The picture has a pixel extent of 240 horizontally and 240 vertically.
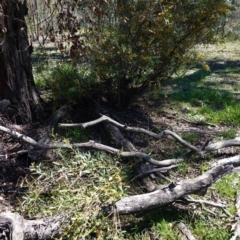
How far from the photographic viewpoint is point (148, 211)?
3346 millimetres

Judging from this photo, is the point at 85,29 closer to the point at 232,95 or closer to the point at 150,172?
the point at 150,172

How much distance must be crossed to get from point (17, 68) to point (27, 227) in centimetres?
231

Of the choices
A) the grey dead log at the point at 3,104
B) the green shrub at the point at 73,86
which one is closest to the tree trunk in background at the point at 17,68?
the grey dead log at the point at 3,104

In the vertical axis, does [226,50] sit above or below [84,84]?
below

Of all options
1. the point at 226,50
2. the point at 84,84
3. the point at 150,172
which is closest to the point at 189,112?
the point at 84,84

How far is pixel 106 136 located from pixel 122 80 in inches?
36.0

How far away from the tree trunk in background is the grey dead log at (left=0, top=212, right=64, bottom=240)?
6.83ft

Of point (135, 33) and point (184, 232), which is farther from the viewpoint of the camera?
point (135, 33)

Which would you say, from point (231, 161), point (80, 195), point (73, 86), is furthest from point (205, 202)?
point (73, 86)

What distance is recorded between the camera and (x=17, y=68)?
4.68 m

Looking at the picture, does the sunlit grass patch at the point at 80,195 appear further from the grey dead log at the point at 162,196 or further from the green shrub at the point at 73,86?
the green shrub at the point at 73,86

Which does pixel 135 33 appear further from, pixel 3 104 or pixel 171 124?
pixel 3 104

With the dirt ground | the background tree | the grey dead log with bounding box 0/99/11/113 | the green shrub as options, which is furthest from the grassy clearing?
the background tree

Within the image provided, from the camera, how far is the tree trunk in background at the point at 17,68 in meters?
4.46
